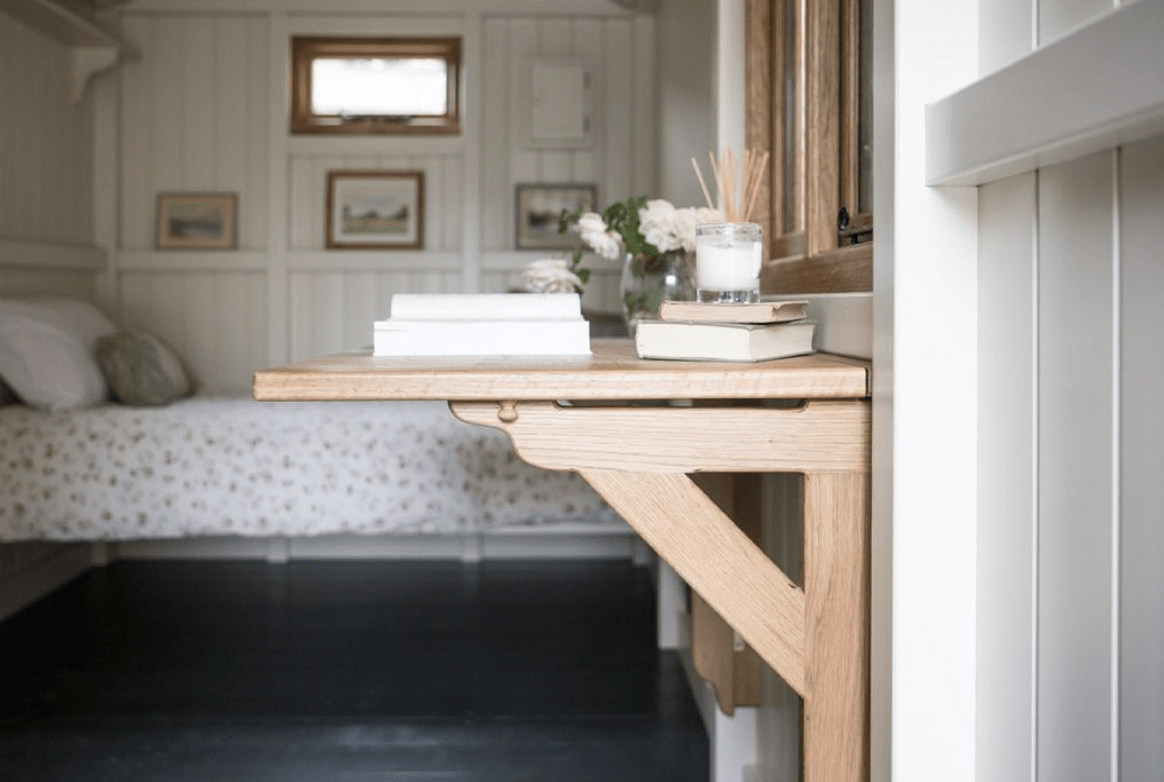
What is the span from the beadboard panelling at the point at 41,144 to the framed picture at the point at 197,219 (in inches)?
11.8

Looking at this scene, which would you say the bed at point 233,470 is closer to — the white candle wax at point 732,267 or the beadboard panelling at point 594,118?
the beadboard panelling at point 594,118

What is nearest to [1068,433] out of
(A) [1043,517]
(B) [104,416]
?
(A) [1043,517]

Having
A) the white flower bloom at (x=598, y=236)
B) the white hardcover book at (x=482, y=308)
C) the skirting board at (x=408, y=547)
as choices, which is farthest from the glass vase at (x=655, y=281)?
the skirting board at (x=408, y=547)

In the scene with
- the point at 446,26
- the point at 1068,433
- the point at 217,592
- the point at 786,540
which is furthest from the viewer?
the point at 446,26

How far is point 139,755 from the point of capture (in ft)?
8.09

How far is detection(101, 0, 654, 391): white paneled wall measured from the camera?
5027 mm

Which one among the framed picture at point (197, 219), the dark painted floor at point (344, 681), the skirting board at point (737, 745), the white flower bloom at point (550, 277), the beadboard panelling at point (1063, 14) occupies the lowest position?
the dark painted floor at point (344, 681)

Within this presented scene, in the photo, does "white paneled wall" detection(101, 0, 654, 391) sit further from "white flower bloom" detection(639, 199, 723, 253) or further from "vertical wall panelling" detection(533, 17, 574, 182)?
"white flower bloom" detection(639, 199, 723, 253)

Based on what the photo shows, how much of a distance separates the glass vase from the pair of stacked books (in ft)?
2.57

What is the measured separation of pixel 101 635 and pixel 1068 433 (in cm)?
312

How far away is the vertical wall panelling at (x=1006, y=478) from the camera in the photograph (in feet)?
3.25

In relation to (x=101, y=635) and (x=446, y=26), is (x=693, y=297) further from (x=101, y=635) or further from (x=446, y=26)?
(x=446, y=26)

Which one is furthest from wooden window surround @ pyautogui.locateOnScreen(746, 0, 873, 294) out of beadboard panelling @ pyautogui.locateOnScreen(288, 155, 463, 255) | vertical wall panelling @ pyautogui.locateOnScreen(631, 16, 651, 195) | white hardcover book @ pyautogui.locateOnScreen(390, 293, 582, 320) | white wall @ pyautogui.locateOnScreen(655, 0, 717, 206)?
beadboard panelling @ pyautogui.locateOnScreen(288, 155, 463, 255)

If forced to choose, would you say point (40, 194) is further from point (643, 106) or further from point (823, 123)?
point (823, 123)
